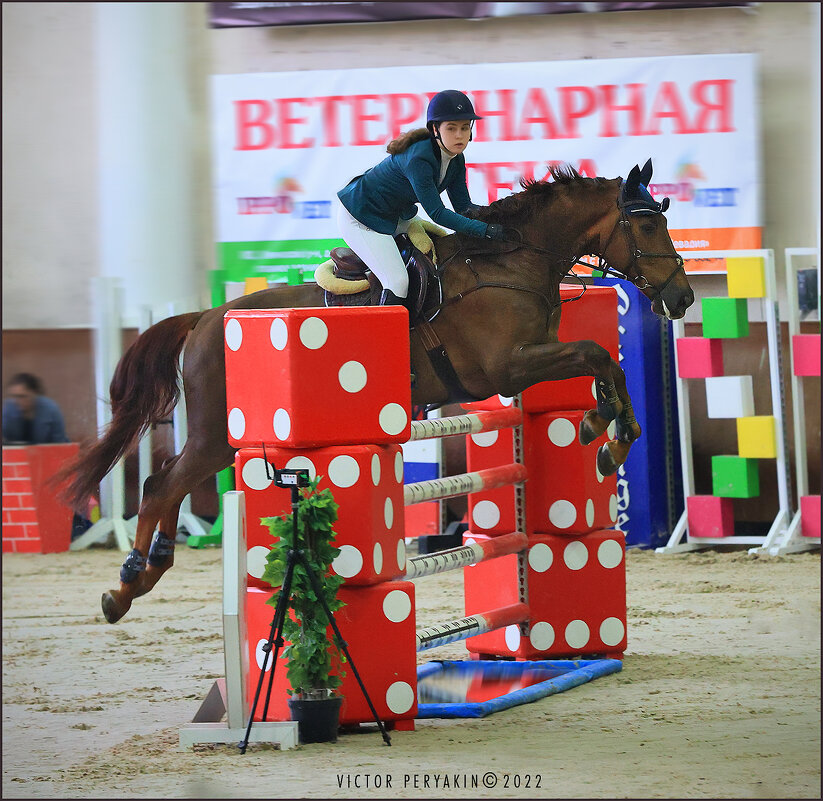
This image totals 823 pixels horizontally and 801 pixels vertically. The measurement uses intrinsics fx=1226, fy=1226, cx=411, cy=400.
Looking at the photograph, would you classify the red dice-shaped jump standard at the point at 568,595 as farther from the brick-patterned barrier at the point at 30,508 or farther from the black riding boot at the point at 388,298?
the brick-patterned barrier at the point at 30,508

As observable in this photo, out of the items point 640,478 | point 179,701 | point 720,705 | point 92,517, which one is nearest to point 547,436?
point 720,705

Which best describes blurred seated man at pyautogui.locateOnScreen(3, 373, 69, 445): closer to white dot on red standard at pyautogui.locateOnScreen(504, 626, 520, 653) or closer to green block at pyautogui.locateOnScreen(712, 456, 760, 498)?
green block at pyautogui.locateOnScreen(712, 456, 760, 498)

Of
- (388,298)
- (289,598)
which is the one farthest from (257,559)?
(388,298)

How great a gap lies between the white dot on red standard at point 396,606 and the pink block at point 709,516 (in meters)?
3.63

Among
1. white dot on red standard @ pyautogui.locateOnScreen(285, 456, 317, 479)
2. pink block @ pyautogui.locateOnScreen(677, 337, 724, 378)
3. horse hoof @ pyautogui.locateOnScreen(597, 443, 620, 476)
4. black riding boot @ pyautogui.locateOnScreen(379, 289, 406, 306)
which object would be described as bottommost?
horse hoof @ pyautogui.locateOnScreen(597, 443, 620, 476)

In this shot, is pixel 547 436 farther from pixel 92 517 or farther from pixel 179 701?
pixel 92 517

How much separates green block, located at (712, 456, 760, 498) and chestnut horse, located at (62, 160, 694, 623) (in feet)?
8.87

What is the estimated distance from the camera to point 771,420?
630 cm

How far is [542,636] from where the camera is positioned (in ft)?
13.2

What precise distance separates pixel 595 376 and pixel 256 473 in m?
1.04

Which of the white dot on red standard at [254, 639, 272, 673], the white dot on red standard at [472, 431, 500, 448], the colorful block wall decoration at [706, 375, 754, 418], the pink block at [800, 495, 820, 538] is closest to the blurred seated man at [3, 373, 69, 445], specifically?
the colorful block wall decoration at [706, 375, 754, 418]

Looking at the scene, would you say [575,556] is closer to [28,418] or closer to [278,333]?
[278,333]

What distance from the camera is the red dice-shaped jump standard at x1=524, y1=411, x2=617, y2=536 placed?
4.03 metres

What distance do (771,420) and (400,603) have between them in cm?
367
